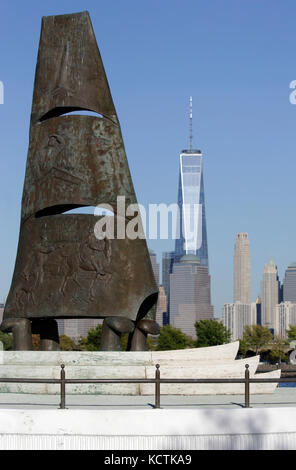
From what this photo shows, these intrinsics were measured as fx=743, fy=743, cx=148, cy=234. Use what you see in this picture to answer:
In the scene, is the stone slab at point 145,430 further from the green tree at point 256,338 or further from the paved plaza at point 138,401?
the green tree at point 256,338

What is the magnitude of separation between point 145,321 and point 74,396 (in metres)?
5.35

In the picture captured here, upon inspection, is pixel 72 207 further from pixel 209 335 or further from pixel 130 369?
pixel 209 335

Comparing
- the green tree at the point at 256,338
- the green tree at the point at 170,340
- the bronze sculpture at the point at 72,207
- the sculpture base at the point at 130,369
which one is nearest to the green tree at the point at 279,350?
the green tree at the point at 256,338

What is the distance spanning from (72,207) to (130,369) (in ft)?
20.1

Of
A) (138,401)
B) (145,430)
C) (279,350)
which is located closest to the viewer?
(145,430)

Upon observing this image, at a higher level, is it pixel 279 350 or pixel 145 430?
pixel 145 430

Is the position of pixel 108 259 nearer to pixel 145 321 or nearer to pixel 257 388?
pixel 145 321

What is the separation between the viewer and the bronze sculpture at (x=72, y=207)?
1994cm

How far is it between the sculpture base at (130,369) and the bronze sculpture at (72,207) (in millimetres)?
1740

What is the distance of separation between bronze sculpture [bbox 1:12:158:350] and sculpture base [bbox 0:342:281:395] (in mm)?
1740

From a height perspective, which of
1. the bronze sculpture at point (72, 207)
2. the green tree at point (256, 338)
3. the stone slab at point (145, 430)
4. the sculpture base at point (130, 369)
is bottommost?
the green tree at point (256, 338)

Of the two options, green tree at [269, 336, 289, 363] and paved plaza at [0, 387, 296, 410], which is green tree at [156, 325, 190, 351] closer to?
green tree at [269, 336, 289, 363]

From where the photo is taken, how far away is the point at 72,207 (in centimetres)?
2153

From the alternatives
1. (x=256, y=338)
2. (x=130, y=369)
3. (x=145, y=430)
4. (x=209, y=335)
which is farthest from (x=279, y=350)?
(x=145, y=430)
